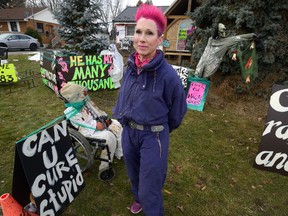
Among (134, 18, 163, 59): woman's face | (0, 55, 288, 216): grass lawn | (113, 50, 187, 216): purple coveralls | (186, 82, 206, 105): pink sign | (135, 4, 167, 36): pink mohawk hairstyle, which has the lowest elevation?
(0, 55, 288, 216): grass lawn

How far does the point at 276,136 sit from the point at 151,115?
2.23 metres

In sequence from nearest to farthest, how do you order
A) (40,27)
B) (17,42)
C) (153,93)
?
(153,93), (17,42), (40,27)

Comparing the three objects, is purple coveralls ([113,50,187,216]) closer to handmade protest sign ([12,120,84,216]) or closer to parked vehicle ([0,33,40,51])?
handmade protest sign ([12,120,84,216])

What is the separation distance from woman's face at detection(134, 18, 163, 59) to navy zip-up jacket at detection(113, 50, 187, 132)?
0.10 meters

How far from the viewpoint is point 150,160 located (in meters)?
1.71

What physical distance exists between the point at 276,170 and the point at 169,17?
9.41 meters

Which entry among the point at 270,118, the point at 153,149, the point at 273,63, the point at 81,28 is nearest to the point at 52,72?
the point at 81,28

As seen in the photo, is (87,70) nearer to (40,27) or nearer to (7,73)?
(7,73)

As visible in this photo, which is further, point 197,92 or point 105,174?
point 197,92

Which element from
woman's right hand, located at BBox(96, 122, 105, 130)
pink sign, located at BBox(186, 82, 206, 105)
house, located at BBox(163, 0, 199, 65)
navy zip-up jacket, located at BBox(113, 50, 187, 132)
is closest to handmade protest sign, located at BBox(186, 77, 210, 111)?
pink sign, located at BBox(186, 82, 206, 105)

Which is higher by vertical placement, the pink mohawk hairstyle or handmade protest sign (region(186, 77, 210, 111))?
the pink mohawk hairstyle

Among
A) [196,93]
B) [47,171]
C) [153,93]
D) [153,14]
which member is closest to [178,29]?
[196,93]

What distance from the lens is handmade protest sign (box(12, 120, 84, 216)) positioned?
5.49ft

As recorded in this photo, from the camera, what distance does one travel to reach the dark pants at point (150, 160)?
5.63 ft
